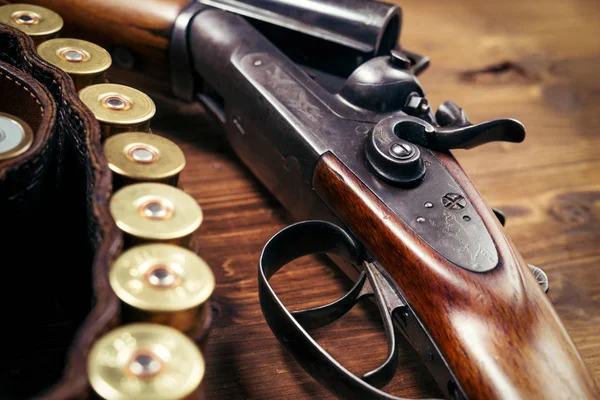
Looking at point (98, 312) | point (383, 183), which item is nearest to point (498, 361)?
point (383, 183)

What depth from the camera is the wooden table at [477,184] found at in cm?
105

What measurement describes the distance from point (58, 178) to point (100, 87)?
0.44 feet

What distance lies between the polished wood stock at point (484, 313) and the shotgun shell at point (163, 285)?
28cm

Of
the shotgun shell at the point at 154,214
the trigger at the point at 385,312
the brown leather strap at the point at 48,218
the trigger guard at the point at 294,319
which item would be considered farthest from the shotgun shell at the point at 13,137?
the trigger at the point at 385,312

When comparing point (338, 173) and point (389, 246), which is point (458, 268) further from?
point (338, 173)

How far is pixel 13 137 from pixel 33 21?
32 centimetres

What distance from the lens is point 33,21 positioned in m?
1.06

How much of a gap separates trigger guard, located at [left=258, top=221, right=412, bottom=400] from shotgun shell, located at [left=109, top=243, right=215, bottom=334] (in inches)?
8.1

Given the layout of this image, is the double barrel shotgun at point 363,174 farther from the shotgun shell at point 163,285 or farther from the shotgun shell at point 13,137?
the shotgun shell at point 13,137

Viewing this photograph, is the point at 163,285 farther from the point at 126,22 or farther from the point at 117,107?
the point at 126,22

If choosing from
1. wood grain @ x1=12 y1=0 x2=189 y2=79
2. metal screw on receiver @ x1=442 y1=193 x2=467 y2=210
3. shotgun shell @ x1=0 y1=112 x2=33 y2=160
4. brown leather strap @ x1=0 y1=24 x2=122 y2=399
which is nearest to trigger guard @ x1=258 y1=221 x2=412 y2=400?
metal screw on receiver @ x1=442 y1=193 x2=467 y2=210

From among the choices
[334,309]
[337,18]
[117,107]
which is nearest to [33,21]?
[117,107]

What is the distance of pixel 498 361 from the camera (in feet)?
2.65

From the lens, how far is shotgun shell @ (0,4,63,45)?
1037 mm
